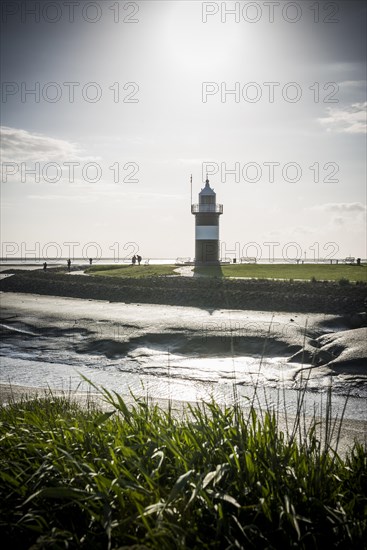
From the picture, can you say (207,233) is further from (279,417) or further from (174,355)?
(279,417)

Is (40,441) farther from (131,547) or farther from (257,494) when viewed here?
(257,494)

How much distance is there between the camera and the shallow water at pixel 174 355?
8.89 metres

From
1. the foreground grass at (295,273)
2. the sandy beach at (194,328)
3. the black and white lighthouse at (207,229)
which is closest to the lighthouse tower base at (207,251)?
the black and white lighthouse at (207,229)

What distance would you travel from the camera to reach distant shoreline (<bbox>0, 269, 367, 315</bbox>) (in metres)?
19.9

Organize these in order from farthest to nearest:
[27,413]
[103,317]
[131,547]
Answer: [103,317] → [27,413] → [131,547]

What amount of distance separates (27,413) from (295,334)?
10.0m

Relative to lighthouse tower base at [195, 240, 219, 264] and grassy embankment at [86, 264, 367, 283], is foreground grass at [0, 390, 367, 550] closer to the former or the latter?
grassy embankment at [86, 264, 367, 283]

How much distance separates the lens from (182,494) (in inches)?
123

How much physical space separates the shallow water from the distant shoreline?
5.54 ft

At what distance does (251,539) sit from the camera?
2850 millimetres

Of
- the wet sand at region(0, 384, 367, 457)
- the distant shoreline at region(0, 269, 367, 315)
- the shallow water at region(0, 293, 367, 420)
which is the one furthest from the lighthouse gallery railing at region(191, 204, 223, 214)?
the wet sand at region(0, 384, 367, 457)

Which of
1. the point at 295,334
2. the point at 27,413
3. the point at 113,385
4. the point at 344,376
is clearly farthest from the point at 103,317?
the point at 27,413

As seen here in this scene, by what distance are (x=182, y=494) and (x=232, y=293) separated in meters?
19.5

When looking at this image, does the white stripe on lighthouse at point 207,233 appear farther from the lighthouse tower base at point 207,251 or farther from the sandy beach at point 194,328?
the sandy beach at point 194,328
